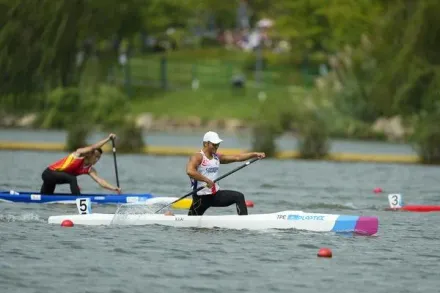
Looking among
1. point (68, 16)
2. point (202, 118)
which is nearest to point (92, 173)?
point (68, 16)

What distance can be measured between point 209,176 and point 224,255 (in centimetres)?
359

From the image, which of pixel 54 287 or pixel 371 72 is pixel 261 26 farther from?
pixel 54 287

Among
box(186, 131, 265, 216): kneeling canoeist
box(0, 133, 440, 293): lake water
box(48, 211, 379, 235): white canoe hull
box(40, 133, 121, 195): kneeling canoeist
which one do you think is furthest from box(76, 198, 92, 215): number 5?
box(40, 133, 121, 195): kneeling canoeist

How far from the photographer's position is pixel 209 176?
28.1 metres

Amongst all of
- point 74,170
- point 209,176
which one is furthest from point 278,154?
point 209,176

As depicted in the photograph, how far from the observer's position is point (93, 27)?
3204 inches

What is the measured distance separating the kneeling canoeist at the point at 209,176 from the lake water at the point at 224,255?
58cm

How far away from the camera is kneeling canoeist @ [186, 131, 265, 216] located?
27.9 metres

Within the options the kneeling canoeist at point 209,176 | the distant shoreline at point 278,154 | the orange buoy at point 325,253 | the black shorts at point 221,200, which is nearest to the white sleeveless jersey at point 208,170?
the kneeling canoeist at point 209,176

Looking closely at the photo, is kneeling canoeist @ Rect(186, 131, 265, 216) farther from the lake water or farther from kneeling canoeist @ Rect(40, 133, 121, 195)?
kneeling canoeist @ Rect(40, 133, 121, 195)

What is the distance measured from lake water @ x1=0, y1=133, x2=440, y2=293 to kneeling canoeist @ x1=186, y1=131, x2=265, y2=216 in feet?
1.91

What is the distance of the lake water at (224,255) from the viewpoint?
70.9 feet

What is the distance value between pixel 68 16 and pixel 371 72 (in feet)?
50.1

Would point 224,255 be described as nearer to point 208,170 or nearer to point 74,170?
point 208,170
